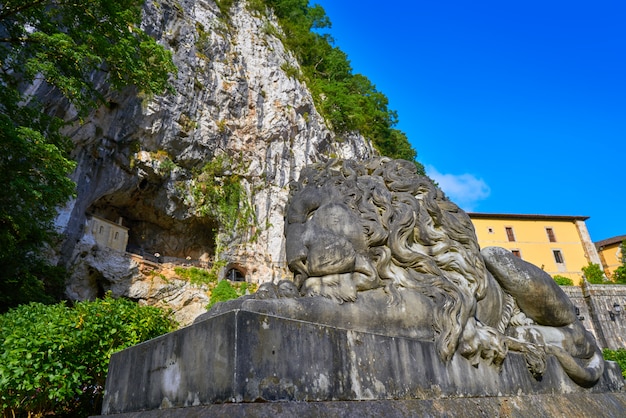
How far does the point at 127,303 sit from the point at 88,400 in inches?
61.2

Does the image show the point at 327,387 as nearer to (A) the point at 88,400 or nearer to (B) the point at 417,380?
(B) the point at 417,380

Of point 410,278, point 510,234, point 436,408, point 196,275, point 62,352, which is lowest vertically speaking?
point 436,408

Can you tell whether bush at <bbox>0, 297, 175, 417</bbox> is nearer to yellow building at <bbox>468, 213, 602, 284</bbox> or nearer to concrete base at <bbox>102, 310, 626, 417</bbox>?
concrete base at <bbox>102, 310, 626, 417</bbox>

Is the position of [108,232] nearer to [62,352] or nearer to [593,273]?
[62,352]

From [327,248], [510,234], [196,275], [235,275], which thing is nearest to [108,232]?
[196,275]

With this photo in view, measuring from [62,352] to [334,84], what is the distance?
28.9 m

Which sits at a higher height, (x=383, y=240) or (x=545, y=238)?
(x=545, y=238)

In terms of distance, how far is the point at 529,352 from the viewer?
118 inches

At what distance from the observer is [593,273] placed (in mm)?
33688

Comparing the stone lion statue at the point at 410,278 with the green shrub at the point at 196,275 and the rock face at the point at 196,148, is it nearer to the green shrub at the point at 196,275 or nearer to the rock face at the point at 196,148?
the rock face at the point at 196,148

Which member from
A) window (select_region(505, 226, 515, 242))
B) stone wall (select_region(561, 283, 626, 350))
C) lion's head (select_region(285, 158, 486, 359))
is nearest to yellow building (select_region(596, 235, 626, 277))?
window (select_region(505, 226, 515, 242))

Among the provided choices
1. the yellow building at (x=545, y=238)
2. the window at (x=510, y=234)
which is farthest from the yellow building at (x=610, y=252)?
the window at (x=510, y=234)

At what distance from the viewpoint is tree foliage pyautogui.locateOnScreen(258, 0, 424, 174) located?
99.7ft

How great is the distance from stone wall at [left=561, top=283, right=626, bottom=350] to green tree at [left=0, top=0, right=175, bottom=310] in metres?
27.2
